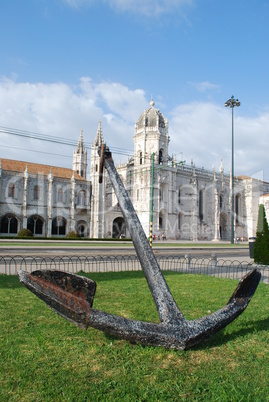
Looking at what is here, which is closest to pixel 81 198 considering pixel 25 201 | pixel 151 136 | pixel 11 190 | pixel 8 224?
pixel 25 201

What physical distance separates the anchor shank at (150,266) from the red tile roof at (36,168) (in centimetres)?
4363

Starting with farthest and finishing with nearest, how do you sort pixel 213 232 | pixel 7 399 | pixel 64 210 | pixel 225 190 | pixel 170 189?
1. pixel 225 190
2. pixel 213 232
3. pixel 170 189
4. pixel 64 210
5. pixel 7 399

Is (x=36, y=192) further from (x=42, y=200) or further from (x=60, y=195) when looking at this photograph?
(x=60, y=195)

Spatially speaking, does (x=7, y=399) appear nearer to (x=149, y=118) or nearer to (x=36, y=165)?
(x=36, y=165)

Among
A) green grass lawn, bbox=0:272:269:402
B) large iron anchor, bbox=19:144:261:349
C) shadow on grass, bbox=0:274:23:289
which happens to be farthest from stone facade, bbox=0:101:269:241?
large iron anchor, bbox=19:144:261:349

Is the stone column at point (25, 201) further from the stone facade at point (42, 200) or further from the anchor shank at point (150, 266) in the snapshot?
the anchor shank at point (150, 266)

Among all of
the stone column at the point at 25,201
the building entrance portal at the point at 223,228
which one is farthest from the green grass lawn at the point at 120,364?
the building entrance portal at the point at 223,228

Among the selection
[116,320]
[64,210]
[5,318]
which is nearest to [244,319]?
[116,320]

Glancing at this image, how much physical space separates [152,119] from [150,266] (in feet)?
170

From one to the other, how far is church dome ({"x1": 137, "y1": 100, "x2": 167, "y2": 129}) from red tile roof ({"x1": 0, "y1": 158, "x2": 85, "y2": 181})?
1375cm

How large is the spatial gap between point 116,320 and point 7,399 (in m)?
1.17

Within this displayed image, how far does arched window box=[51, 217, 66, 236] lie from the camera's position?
4669 centimetres

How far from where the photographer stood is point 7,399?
2.74m

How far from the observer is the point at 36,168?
158 feet
